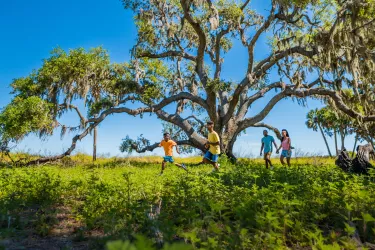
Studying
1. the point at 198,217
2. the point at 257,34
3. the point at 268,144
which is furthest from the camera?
the point at 257,34

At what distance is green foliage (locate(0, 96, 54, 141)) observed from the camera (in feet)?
70.9

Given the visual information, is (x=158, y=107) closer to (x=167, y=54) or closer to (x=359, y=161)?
(x=167, y=54)

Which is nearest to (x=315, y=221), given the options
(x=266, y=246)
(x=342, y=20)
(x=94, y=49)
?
(x=266, y=246)

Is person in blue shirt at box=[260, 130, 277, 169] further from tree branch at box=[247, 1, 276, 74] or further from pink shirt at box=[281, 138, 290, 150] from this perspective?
tree branch at box=[247, 1, 276, 74]

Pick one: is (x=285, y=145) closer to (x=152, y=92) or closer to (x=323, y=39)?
(x=323, y=39)

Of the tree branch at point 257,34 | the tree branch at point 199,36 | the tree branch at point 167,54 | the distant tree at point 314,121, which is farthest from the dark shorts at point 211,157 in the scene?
the distant tree at point 314,121

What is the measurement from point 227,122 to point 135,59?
7936 millimetres

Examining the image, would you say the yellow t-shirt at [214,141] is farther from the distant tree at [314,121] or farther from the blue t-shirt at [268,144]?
the distant tree at [314,121]

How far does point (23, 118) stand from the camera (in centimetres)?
2212

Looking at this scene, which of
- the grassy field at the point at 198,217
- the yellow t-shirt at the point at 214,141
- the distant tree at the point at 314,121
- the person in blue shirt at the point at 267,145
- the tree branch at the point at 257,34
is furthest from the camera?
the distant tree at the point at 314,121

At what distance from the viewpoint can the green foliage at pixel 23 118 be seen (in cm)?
2162

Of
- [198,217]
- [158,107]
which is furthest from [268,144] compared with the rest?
[198,217]

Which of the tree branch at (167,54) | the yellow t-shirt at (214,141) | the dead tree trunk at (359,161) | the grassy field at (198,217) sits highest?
the tree branch at (167,54)

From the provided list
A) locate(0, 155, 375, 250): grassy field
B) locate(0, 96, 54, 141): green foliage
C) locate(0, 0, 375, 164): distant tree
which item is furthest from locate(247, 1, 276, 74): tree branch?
locate(0, 155, 375, 250): grassy field
